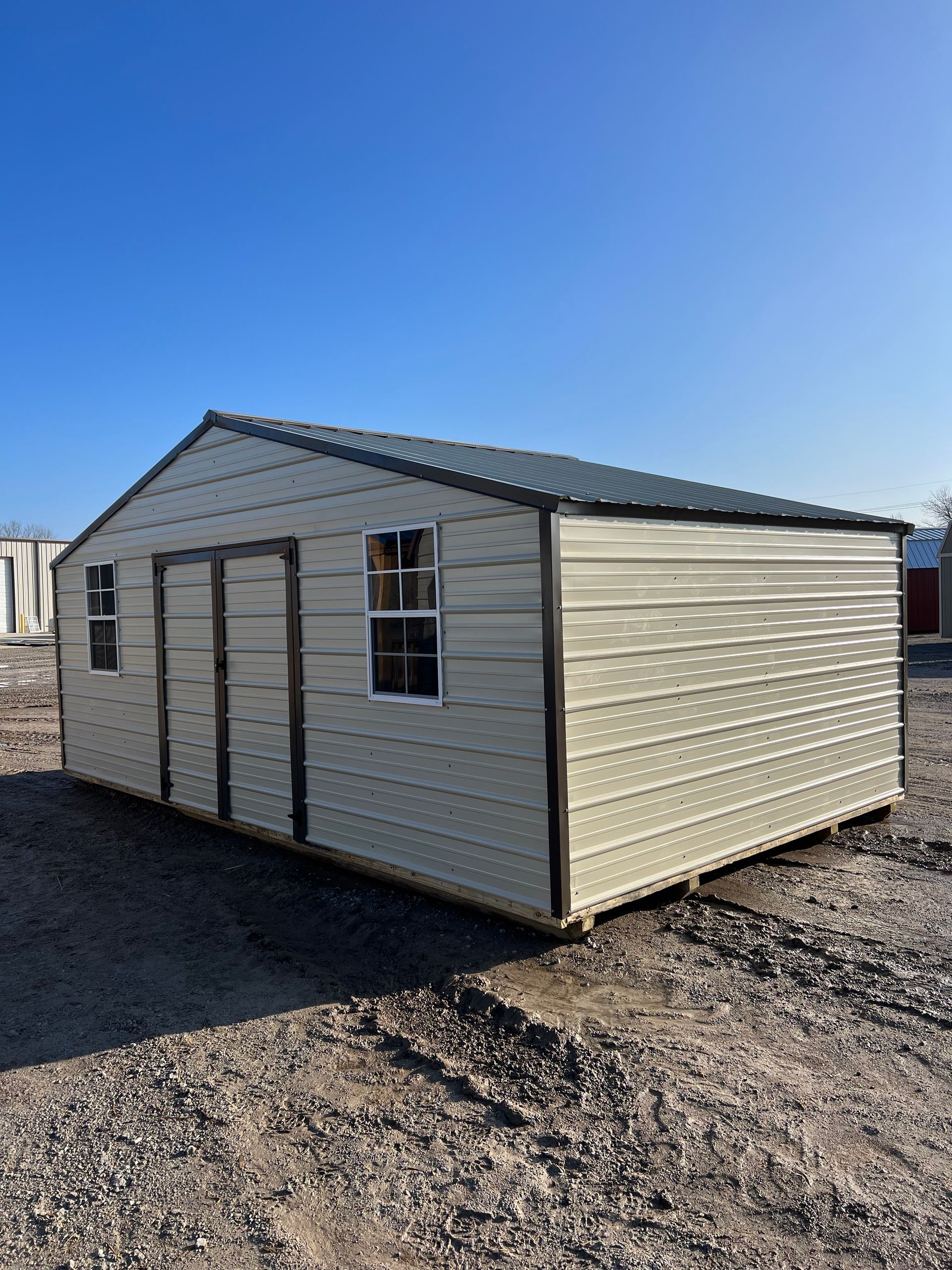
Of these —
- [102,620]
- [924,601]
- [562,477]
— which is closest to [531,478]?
[562,477]

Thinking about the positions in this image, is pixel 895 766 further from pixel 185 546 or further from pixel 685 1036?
pixel 185 546

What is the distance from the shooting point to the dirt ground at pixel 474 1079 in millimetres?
3029

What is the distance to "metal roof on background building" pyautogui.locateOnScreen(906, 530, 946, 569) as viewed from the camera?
33650mm

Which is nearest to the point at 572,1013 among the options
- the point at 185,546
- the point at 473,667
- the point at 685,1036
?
the point at 685,1036

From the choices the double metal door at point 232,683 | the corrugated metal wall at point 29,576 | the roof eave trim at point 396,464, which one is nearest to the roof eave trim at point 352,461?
the roof eave trim at point 396,464

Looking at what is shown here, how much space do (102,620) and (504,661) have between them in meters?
6.53

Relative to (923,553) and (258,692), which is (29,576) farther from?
(923,553)

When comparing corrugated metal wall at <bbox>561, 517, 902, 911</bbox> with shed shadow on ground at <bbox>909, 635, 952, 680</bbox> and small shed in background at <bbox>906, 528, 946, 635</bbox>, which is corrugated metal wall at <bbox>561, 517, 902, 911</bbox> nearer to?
shed shadow on ground at <bbox>909, 635, 952, 680</bbox>

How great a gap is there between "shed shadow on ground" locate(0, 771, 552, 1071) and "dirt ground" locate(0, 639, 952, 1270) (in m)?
0.03

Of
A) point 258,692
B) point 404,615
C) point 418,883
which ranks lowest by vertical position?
point 418,883

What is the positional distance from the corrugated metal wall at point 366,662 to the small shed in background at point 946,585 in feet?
87.3

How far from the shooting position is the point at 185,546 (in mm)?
8750

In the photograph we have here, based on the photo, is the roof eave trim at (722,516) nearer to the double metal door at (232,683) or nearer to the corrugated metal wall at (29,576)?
the double metal door at (232,683)

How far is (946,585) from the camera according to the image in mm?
28969
